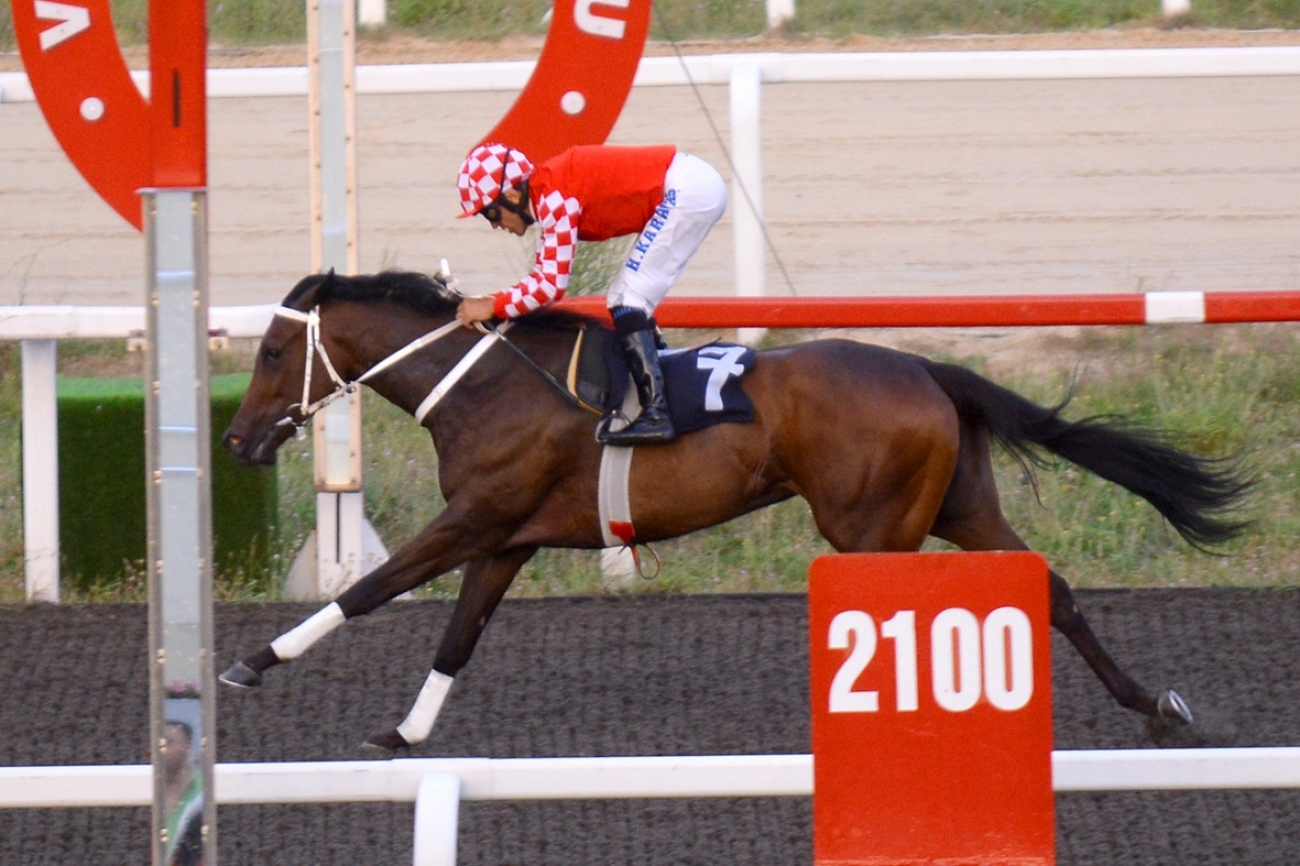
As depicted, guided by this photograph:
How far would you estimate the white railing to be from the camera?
2502 mm

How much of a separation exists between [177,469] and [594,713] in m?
2.29

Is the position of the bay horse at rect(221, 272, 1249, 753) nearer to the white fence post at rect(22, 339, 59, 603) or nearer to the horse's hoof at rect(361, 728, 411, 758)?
the horse's hoof at rect(361, 728, 411, 758)

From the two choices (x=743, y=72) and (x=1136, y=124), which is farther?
(x=1136, y=124)

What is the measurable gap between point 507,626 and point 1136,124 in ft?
18.7

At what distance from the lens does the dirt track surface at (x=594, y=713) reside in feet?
11.4

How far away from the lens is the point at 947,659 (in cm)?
243

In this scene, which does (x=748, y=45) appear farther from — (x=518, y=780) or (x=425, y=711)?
(x=518, y=780)

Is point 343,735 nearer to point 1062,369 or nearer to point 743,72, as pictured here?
point 743,72

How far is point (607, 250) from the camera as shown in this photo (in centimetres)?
627

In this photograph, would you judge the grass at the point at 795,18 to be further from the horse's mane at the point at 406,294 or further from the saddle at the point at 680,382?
the saddle at the point at 680,382

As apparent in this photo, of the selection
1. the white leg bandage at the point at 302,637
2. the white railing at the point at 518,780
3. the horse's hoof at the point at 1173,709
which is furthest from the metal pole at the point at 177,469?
the horse's hoof at the point at 1173,709

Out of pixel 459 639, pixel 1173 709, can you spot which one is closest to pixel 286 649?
pixel 459 639

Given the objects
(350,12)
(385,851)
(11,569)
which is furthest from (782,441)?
(11,569)

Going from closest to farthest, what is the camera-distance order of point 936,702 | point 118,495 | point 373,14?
point 936,702 → point 118,495 → point 373,14
